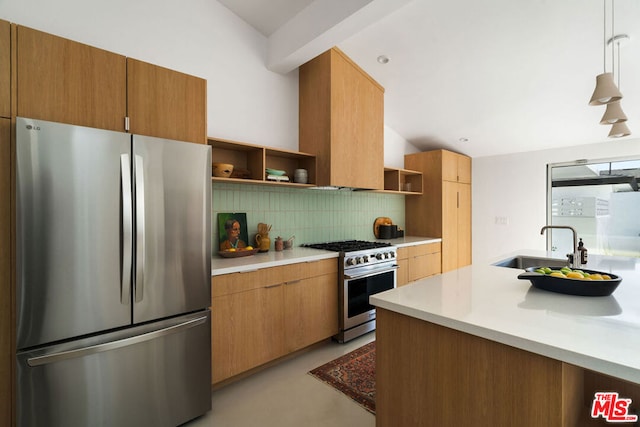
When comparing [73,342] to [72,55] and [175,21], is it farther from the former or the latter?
[175,21]

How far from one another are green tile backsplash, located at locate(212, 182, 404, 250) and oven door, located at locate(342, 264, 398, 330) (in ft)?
2.41

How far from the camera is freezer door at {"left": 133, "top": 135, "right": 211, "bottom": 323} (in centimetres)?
161

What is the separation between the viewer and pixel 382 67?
323 centimetres

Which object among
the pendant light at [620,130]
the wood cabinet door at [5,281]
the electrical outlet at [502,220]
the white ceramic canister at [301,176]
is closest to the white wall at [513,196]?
the electrical outlet at [502,220]

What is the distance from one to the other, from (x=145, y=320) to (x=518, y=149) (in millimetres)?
5210

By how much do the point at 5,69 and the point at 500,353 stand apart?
7.65ft

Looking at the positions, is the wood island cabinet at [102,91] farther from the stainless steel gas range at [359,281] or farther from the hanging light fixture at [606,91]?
the hanging light fixture at [606,91]

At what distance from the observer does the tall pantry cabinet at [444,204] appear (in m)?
4.52

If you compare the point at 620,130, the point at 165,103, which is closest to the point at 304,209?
the point at 165,103

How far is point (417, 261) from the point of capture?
400 cm

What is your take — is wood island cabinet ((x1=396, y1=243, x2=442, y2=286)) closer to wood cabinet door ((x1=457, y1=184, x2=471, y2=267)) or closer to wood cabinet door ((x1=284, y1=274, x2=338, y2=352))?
wood cabinet door ((x1=457, y1=184, x2=471, y2=267))

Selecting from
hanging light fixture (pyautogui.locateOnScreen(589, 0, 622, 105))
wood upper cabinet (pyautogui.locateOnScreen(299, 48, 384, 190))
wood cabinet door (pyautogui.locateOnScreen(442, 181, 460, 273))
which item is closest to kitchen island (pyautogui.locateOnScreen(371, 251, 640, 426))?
hanging light fixture (pyautogui.locateOnScreen(589, 0, 622, 105))

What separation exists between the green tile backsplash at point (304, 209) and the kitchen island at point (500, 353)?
1890mm

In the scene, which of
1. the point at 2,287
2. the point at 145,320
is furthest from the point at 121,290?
the point at 2,287
